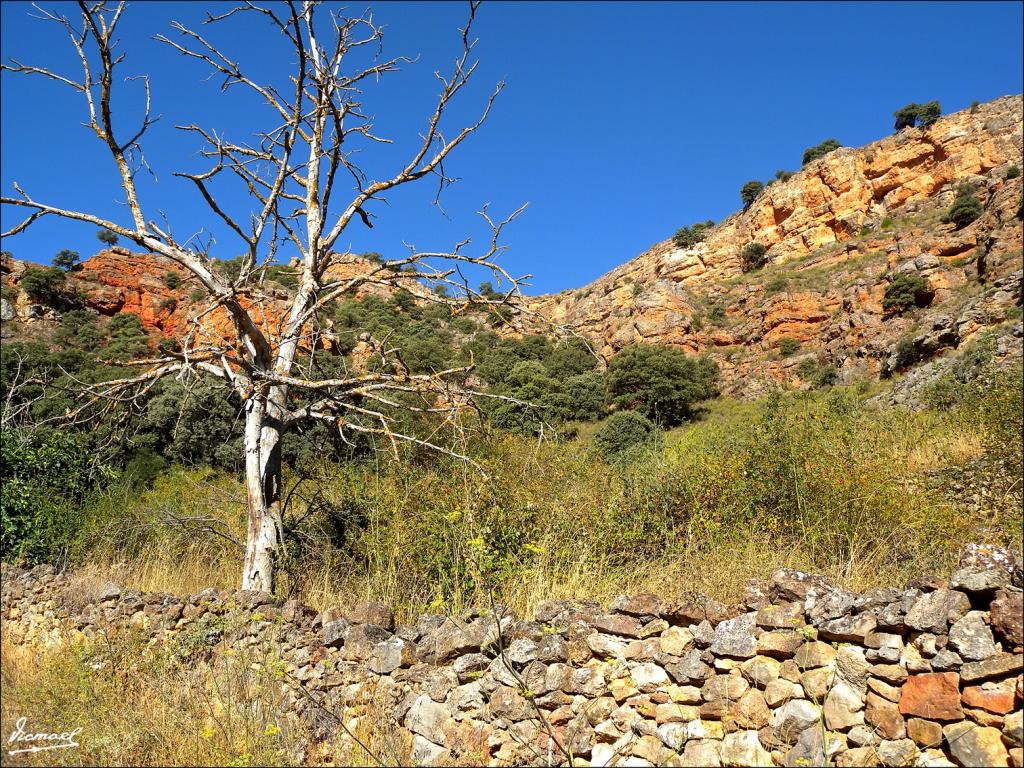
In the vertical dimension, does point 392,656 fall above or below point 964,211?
below

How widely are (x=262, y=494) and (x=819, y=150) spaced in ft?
212

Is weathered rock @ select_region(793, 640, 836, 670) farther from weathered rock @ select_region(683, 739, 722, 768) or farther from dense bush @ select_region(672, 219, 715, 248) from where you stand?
dense bush @ select_region(672, 219, 715, 248)

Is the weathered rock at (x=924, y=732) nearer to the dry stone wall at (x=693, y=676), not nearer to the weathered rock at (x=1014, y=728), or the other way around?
the dry stone wall at (x=693, y=676)

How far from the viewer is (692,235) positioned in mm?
59094

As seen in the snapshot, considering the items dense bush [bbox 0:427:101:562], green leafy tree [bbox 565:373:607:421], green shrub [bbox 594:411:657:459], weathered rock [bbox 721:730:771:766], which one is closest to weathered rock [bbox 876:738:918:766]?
weathered rock [bbox 721:730:771:766]

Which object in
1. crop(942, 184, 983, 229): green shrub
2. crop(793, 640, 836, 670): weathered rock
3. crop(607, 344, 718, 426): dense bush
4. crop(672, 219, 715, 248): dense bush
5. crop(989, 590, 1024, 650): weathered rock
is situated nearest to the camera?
crop(989, 590, 1024, 650): weathered rock

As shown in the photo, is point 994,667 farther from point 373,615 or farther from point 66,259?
point 66,259

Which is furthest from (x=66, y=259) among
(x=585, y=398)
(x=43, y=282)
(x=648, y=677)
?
(x=648, y=677)

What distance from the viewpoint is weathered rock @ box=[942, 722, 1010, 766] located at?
259cm

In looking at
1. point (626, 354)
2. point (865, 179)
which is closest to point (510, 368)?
point (626, 354)

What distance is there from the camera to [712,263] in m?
52.7

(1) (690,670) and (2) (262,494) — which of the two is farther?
(2) (262,494)

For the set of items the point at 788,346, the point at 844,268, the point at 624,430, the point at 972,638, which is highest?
the point at 844,268

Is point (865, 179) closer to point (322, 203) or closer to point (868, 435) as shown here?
point (868, 435)
